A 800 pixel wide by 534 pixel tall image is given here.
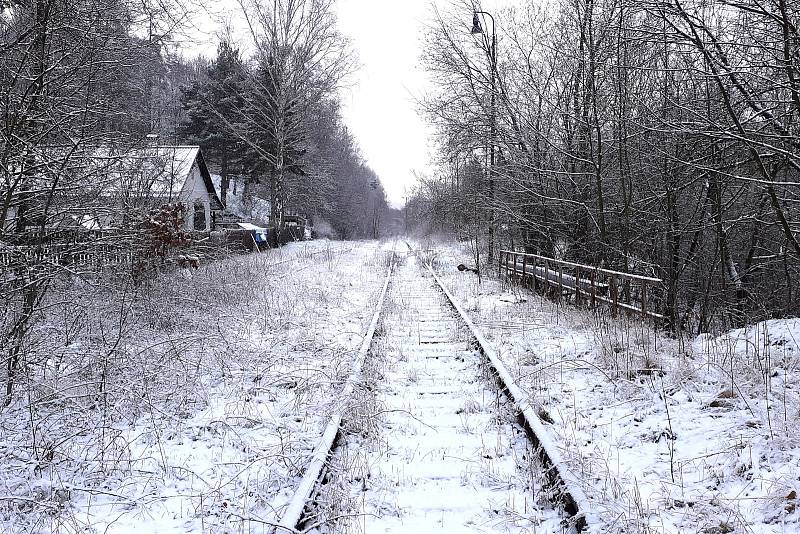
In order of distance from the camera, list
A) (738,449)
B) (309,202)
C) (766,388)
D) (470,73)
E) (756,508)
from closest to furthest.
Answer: (756,508)
(738,449)
(766,388)
(470,73)
(309,202)

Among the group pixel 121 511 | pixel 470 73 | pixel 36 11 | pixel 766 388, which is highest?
pixel 470 73

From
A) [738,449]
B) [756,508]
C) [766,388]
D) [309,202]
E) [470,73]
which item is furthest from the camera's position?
[309,202]

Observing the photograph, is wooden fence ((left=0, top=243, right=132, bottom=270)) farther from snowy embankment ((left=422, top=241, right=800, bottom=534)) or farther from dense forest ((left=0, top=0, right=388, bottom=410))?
snowy embankment ((left=422, top=241, right=800, bottom=534))

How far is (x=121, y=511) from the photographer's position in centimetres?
344

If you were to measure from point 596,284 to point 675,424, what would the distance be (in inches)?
255

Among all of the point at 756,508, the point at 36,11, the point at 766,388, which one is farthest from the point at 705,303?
the point at 36,11

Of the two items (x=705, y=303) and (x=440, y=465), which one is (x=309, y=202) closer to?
(x=705, y=303)

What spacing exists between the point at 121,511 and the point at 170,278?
299 inches

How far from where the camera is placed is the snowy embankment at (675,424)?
130 inches

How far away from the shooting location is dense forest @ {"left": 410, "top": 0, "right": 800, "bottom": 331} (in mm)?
6527

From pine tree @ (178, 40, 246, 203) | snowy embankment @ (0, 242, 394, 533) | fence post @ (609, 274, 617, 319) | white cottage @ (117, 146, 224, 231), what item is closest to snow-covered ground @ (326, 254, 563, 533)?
snowy embankment @ (0, 242, 394, 533)

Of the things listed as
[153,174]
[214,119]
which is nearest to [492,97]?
[153,174]

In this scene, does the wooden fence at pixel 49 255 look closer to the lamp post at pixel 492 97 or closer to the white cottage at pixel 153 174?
the white cottage at pixel 153 174

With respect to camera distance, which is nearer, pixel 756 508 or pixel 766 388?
pixel 756 508
